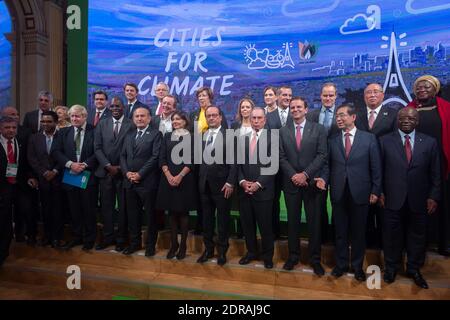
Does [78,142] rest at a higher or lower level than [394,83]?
lower

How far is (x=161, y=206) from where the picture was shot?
3.42 meters

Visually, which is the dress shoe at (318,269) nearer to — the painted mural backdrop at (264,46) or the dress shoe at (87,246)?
the dress shoe at (87,246)

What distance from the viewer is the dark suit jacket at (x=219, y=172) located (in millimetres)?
3281

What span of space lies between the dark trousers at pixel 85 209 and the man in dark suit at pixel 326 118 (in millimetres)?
2084

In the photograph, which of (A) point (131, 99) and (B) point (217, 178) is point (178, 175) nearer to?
(B) point (217, 178)

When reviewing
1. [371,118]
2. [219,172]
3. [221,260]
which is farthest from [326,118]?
[221,260]

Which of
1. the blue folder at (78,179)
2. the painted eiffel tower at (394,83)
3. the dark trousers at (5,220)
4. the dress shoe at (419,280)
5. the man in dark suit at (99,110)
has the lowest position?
the dress shoe at (419,280)

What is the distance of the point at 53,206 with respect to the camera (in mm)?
3812

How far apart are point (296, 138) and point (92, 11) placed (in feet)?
12.6

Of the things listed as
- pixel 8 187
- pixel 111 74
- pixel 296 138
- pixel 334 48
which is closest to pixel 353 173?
pixel 296 138

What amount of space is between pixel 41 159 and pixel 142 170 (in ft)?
3.62

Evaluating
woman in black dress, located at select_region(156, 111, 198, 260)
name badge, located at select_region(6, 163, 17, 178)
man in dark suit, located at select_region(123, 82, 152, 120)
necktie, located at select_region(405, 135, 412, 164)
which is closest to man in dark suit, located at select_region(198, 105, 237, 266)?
woman in black dress, located at select_region(156, 111, 198, 260)

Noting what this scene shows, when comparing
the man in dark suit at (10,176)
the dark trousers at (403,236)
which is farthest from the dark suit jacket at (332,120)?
the man in dark suit at (10,176)

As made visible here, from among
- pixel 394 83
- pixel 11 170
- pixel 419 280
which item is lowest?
pixel 419 280
